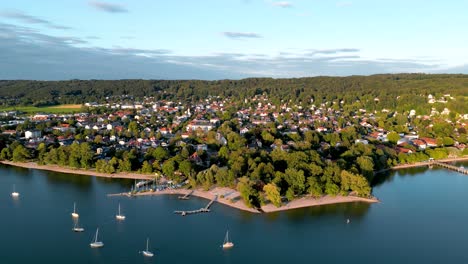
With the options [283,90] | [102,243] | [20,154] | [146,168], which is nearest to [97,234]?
[102,243]

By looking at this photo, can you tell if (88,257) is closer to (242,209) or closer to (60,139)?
(242,209)

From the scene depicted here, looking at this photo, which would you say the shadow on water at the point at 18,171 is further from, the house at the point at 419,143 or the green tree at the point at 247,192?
the house at the point at 419,143

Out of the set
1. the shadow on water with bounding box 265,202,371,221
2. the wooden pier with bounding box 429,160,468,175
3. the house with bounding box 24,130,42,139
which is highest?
the house with bounding box 24,130,42,139

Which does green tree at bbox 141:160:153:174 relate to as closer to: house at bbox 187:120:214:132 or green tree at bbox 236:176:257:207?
green tree at bbox 236:176:257:207

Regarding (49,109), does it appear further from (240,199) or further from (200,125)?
(240,199)

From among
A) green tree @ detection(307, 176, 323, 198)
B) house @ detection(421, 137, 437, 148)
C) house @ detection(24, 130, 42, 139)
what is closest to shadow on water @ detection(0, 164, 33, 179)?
house @ detection(24, 130, 42, 139)

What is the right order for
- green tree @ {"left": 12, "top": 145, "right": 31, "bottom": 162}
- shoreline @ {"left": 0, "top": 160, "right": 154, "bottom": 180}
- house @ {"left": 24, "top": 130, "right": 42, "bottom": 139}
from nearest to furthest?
shoreline @ {"left": 0, "top": 160, "right": 154, "bottom": 180}, green tree @ {"left": 12, "top": 145, "right": 31, "bottom": 162}, house @ {"left": 24, "top": 130, "right": 42, "bottom": 139}
